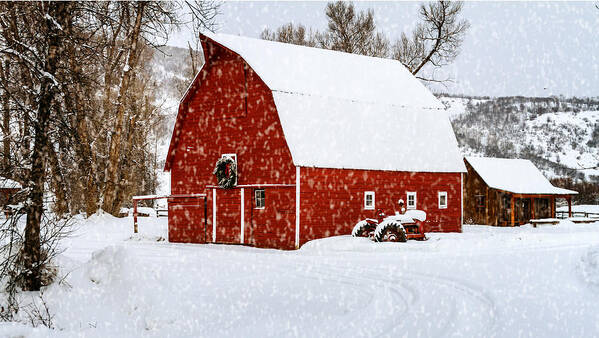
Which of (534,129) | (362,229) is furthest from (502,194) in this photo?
(534,129)

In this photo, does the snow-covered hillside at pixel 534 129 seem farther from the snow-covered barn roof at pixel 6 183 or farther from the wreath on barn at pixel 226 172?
the snow-covered barn roof at pixel 6 183

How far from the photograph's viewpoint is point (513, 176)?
37125mm

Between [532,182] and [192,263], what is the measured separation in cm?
2679

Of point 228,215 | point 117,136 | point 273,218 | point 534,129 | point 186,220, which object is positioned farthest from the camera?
point 534,129

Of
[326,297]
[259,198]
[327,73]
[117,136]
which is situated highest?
[327,73]

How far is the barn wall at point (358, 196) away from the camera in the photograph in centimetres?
2048

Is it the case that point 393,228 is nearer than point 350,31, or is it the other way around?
point 393,228

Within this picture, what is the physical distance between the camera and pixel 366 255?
17.6m

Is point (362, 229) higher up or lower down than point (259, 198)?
lower down

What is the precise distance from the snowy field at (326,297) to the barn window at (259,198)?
5214mm

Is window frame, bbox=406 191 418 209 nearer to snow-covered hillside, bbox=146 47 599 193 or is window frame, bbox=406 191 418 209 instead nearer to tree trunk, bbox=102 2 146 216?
tree trunk, bbox=102 2 146 216

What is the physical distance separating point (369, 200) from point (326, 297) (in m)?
11.9

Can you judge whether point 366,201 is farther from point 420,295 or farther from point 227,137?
point 420,295

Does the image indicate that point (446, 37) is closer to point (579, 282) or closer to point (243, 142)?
point (243, 142)
